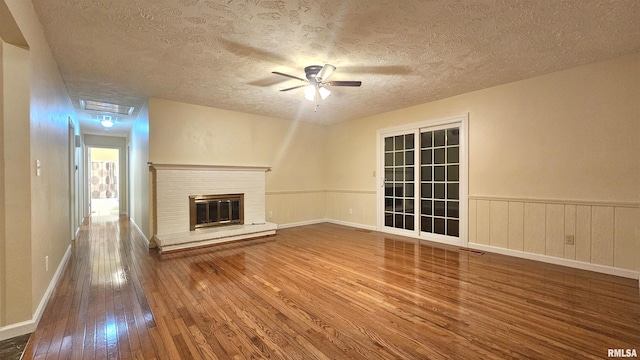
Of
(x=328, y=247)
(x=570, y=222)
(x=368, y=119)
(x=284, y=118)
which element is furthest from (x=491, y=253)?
(x=284, y=118)

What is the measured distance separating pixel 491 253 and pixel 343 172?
11.3ft

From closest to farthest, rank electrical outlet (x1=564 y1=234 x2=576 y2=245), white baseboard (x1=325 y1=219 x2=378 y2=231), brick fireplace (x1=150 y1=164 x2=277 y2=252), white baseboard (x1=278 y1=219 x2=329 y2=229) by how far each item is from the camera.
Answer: electrical outlet (x1=564 y1=234 x2=576 y2=245) < brick fireplace (x1=150 y1=164 x2=277 y2=252) < white baseboard (x1=325 y1=219 x2=378 y2=231) < white baseboard (x1=278 y1=219 x2=329 y2=229)

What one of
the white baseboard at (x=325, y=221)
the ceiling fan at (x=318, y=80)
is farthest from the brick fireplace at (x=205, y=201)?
the ceiling fan at (x=318, y=80)

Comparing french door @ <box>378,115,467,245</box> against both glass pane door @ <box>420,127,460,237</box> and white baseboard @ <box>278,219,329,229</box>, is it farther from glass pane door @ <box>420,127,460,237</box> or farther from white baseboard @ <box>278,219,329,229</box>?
white baseboard @ <box>278,219,329,229</box>

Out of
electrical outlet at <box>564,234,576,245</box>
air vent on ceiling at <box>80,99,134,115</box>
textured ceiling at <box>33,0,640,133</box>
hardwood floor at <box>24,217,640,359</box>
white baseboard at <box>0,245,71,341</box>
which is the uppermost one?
air vent on ceiling at <box>80,99,134,115</box>

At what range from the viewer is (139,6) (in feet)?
7.03

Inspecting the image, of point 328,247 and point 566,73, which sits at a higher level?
point 566,73

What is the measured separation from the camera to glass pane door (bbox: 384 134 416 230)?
17.2ft

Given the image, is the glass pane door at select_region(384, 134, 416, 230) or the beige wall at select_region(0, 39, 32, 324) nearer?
the beige wall at select_region(0, 39, 32, 324)

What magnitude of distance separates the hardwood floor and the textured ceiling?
2.46 metres

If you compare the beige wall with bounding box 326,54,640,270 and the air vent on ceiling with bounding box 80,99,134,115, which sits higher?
the air vent on ceiling with bounding box 80,99,134,115

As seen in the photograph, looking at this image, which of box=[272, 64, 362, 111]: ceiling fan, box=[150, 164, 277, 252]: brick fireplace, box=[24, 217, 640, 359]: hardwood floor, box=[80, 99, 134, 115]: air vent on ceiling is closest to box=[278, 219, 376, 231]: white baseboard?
box=[150, 164, 277, 252]: brick fireplace

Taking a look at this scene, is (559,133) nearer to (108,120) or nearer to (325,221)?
(325,221)

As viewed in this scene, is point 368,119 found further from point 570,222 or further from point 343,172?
point 570,222
